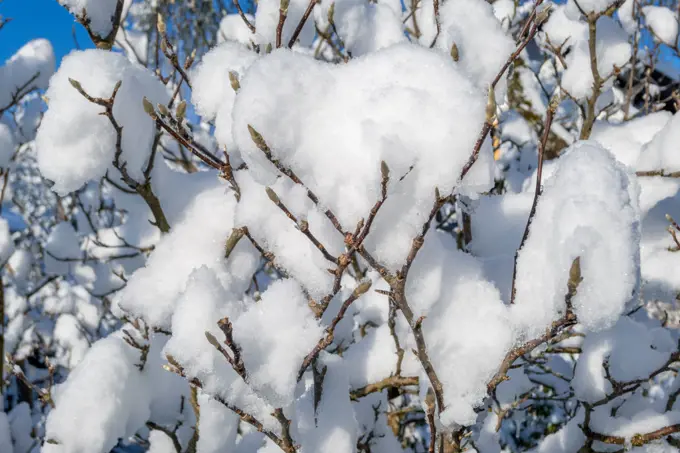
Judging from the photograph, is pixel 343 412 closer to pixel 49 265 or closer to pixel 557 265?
pixel 557 265

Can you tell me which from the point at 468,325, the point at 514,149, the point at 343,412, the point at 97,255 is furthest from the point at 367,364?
the point at 514,149

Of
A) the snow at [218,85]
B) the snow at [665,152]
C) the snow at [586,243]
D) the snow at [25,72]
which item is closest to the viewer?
the snow at [586,243]

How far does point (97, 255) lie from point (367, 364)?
75.5 inches

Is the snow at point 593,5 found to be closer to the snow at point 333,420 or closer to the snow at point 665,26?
the snow at point 665,26

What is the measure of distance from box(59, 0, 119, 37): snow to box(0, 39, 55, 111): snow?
1.60 metres

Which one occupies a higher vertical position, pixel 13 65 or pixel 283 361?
pixel 13 65

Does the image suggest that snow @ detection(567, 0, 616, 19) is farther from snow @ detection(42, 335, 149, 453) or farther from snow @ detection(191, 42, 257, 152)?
snow @ detection(42, 335, 149, 453)

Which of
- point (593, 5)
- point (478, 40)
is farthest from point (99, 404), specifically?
point (593, 5)

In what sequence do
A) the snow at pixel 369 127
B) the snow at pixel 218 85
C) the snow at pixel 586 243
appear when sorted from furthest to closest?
1. the snow at pixel 218 85
2. the snow at pixel 369 127
3. the snow at pixel 586 243

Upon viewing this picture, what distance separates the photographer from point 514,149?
3.99 m

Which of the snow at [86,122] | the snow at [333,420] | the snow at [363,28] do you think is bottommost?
the snow at [333,420]

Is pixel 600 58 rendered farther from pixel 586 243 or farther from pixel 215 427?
pixel 215 427

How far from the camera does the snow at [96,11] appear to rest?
5.26 ft

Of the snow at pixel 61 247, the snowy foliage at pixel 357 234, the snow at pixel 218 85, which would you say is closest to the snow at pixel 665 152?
the snowy foliage at pixel 357 234
